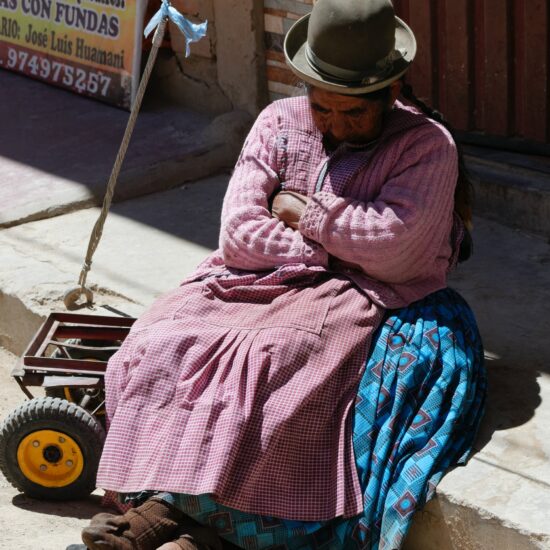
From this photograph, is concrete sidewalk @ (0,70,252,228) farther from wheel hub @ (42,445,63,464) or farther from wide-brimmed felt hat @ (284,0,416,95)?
wide-brimmed felt hat @ (284,0,416,95)

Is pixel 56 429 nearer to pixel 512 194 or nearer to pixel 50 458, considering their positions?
pixel 50 458

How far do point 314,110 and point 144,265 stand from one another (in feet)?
5.71

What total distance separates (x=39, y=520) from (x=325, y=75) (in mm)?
1644

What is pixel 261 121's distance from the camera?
3.88 meters

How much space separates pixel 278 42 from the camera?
6312mm

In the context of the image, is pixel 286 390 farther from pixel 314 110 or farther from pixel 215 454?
pixel 314 110

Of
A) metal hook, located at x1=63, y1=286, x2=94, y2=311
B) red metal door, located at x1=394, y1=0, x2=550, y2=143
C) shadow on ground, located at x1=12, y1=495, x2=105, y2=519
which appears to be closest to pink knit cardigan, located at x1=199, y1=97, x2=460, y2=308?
shadow on ground, located at x1=12, y1=495, x2=105, y2=519

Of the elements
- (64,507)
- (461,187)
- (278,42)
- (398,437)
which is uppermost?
(461,187)

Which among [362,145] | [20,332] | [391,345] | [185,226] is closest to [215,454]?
[391,345]

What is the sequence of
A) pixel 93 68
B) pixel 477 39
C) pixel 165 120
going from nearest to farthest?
pixel 477 39 → pixel 165 120 → pixel 93 68

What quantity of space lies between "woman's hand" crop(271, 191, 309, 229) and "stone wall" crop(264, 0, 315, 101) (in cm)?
250

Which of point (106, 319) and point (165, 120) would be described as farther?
point (165, 120)

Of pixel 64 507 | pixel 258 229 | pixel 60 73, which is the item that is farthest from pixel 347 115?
pixel 60 73

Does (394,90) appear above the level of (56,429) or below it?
above
